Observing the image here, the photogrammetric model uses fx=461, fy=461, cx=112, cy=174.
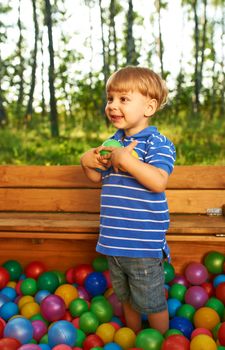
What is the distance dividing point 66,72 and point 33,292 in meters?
2.14

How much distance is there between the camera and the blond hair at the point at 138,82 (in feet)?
5.93

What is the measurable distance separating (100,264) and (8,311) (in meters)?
0.57

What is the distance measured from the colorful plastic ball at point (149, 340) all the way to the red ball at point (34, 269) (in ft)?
3.05

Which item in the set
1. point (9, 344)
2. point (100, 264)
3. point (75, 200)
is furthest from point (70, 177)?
point (9, 344)

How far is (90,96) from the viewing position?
4.05 metres

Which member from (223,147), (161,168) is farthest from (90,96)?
(161,168)

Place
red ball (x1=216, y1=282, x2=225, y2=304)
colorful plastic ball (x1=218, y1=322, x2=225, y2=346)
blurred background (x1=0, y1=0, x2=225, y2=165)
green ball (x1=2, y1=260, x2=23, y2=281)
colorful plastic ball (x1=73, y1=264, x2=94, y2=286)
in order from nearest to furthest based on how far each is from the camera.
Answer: colorful plastic ball (x1=218, y1=322, x2=225, y2=346), red ball (x1=216, y1=282, x2=225, y2=304), colorful plastic ball (x1=73, y1=264, x2=94, y2=286), green ball (x1=2, y1=260, x2=23, y2=281), blurred background (x1=0, y1=0, x2=225, y2=165)

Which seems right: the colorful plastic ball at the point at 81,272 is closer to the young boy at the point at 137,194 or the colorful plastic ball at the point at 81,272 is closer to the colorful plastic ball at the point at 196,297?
the colorful plastic ball at the point at 196,297

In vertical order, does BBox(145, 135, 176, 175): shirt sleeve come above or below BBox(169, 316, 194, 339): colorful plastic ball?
above

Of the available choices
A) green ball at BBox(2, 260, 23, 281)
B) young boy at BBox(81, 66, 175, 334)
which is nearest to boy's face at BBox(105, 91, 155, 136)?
young boy at BBox(81, 66, 175, 334)

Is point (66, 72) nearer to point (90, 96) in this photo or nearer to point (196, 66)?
point (90, 96)

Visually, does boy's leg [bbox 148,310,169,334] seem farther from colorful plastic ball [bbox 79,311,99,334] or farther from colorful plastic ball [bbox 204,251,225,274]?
colorful plastic ball [bbox 204,251,225,274]

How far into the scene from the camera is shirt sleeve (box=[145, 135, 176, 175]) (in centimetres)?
178

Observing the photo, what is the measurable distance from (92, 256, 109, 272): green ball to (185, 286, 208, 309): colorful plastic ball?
0.48 metres
